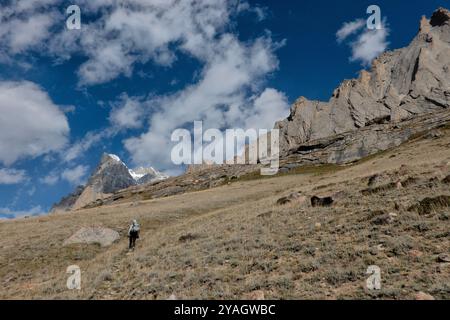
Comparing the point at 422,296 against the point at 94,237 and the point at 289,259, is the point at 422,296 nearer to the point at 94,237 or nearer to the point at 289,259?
the point at 289,259

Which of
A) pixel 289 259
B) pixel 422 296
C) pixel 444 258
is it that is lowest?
pixel 422 296

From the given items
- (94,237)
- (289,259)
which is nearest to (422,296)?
(289,259)

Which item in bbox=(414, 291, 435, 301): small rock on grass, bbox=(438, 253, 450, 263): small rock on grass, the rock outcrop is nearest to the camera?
bbox=(414, 291, 435, 301): small rock on grass

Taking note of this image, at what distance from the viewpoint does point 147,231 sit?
Answer: 3572 cm

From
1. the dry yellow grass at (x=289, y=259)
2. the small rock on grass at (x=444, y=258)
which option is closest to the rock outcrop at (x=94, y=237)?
the dry yellow grass at (x=289, y=259)

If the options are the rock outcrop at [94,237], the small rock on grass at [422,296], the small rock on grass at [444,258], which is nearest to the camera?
the small rock on grass at [422,296]

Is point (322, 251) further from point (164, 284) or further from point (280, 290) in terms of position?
point (164, 284)

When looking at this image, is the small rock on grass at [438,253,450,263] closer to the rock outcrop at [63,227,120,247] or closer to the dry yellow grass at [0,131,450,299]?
the dry yellow grass at [0,131,450,299]

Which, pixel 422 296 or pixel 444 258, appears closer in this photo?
pixel 422 296

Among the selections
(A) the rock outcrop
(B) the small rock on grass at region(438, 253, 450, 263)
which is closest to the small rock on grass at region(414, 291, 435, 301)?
(B) the small rock on grass at region(438, 253, 450, 263)

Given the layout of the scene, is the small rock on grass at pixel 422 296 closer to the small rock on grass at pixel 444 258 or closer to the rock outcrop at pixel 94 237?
the small rock on grass at pixel 444 258

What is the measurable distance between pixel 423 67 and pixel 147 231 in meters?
205

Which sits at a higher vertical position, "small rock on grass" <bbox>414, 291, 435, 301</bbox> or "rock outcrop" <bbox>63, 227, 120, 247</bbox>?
"rock outcrop" <bbox>63, 227, 120, 247</bbox>
